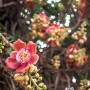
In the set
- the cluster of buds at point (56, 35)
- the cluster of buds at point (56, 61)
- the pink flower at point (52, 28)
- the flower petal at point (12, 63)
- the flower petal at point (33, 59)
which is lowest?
the cluster of buds at point (56, 61)

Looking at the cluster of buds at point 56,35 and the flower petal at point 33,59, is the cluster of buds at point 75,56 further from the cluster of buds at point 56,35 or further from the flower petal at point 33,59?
the flower petal at point 33,59

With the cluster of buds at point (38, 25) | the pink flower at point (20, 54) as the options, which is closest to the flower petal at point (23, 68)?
the pink flower at point (20, 54)

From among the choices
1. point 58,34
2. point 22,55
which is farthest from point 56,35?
point 22,55

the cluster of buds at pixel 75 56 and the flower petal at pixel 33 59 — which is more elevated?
the flower petal at pixel 33 59

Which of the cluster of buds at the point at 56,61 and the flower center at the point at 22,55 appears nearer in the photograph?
the flower center at the point at 22,55

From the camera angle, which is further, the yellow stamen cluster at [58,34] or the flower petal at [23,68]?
the yellow stamen cluster at [58,34]

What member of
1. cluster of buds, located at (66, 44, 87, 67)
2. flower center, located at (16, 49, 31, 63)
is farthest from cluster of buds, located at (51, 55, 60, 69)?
flower center, located at (16, 49, 31, 63)

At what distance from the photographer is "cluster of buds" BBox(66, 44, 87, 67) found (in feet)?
3.48

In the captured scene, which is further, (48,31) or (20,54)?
(48,31)

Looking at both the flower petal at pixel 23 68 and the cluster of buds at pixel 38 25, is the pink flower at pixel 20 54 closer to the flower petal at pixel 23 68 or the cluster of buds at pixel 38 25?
the flower petal at pixel 23 68

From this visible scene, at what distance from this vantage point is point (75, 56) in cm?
108

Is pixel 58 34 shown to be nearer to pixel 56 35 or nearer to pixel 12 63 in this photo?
pixel 56 35

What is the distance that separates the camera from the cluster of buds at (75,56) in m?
1.06

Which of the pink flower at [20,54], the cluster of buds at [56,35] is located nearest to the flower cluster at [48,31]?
Result: the cluster of buds at [56,35]
